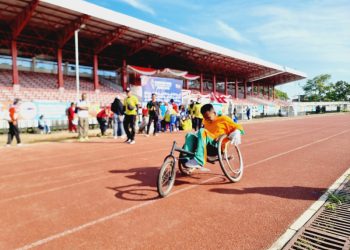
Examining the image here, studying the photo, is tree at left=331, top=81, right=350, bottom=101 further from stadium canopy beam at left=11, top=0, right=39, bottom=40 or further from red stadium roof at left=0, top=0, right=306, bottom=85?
stadium canopy beam at left=11, top=0, right=39, bottom=40

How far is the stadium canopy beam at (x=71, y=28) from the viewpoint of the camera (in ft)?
74.0

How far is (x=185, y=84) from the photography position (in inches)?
1609

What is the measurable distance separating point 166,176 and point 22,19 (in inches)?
894

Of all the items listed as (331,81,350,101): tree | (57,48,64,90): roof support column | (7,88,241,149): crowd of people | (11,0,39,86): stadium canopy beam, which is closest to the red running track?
(7,88,241,149): crowd of people

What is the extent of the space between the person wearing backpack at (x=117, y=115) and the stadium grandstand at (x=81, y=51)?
22.6 ft

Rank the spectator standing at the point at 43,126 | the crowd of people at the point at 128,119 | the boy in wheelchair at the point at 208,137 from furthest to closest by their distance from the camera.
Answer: the spectator standing at the point at 43,126 < the crowd of people at the point at 128,119 < the boy in wheelchair at the point at 208,137

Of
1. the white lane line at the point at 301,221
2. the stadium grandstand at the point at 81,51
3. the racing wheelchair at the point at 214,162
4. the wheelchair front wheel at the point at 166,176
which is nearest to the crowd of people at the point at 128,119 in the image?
the racing wheelchair at the point at 214,162

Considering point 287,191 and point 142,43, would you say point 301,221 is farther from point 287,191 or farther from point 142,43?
point 142,43

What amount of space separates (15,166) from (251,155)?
5.98 m

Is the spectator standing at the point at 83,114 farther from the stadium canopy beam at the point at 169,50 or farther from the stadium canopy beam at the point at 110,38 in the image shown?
the stadium canopy beam at the point at 169,50

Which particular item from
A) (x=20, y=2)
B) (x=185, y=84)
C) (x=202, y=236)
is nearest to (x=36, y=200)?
(x=202, y=236)

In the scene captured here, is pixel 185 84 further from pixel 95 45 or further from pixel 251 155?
pixel 251 155

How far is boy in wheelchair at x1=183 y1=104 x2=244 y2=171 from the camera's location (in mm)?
4355

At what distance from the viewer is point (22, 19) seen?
69.1 feet
